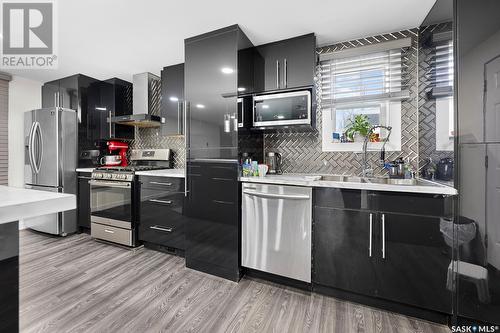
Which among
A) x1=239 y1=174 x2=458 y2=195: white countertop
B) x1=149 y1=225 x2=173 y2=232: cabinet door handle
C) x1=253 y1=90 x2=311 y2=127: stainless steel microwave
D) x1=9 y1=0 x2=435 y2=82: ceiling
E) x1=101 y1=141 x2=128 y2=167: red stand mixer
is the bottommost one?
x1=149 y1=225 x2=173 y2=232: cabinet door handle

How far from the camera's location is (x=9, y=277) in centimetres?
82

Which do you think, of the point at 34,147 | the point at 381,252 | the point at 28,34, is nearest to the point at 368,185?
the point at 381,252

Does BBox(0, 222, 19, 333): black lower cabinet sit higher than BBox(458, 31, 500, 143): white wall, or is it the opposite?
BBox(458, 31, 500, 143): white wall

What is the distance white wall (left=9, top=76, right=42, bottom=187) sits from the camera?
3471 millimetres

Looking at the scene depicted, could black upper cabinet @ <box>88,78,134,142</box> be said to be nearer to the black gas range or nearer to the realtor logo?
the realtor logo

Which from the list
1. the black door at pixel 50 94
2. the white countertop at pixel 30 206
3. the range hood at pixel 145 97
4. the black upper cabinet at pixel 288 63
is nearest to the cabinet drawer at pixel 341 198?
the black upper cabinet at pixel 288 63

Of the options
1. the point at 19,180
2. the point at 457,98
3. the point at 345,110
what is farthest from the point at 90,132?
the point at 457,98

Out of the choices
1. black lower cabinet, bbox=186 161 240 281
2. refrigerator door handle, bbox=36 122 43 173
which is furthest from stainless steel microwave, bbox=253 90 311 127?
refrigerator door handle, bbox=36 122 43 173

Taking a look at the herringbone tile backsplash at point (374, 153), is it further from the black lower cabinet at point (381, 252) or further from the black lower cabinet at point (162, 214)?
the black lower cabinet at point (162, 214)

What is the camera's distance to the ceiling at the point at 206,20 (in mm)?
1836

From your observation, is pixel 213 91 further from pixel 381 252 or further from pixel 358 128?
pixel 381 252

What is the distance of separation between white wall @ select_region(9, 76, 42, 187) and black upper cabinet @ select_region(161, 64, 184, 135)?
2.50m

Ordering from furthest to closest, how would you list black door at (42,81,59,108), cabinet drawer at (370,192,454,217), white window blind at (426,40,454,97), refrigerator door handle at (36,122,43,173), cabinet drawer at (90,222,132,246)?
1. black door at (42,81,59,108)
2. refrigerator door handle at (36,122,43,173)
3. cabinet drawer at (90,222,132,246)
4. white window blind at (426,40,454,97)
5. cabinet drawer at (370,192,454,217)

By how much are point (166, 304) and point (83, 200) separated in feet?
8.33
